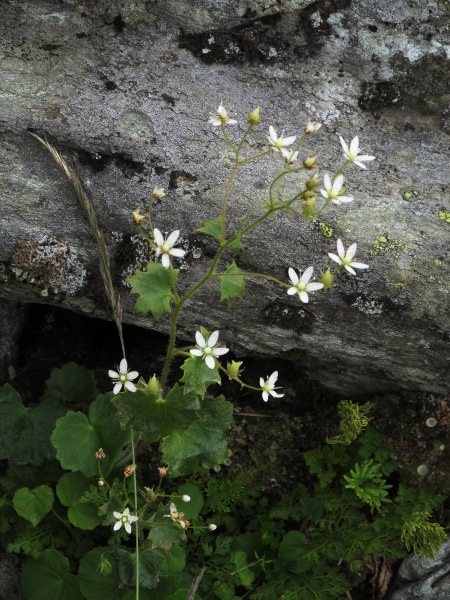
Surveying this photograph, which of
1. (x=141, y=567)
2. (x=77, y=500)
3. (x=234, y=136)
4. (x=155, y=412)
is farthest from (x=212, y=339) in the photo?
(x=77, y=500)

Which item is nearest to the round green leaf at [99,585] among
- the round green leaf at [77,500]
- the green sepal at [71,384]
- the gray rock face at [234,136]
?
the round green leaf at [77,500]

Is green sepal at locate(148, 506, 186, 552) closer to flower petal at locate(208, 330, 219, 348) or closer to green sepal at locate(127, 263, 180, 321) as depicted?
flower petal at locate(208, 330, 219, 348)

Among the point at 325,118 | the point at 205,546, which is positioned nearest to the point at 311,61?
the point at 325,118

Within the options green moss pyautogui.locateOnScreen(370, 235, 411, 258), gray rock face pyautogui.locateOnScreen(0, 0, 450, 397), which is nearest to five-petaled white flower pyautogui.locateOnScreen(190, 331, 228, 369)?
gray rock face pyautogui.locateOnScreen(0, 0, 450, 397)

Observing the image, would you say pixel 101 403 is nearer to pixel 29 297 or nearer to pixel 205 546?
pixel 29 297

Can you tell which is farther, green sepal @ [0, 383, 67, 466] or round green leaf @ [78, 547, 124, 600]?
green sepal @ [0, 383, 67, 466]

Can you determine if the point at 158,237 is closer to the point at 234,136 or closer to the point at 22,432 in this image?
the point at 234,136
